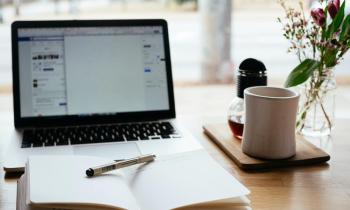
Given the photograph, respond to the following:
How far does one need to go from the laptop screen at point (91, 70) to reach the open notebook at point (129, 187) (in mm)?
332

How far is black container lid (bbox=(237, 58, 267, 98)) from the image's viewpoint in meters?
1.06

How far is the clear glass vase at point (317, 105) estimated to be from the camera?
3.58 feet

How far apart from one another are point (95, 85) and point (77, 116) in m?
0.09

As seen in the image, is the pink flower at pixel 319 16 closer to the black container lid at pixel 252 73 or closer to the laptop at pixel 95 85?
the black container lid at pixel 252 73

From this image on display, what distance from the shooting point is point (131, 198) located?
0.73m

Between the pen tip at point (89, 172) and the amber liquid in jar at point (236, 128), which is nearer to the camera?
the pen tip at point (89, 172)

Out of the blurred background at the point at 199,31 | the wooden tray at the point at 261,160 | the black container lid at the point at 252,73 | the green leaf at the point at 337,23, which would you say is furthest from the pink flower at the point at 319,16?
the blurred background at the point at 199,31

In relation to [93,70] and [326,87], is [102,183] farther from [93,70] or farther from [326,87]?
[326,87]

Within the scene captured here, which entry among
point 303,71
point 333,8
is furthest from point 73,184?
point 333,8

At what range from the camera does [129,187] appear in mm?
815

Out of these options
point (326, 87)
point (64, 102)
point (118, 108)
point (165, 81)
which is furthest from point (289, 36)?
point (64, 102)

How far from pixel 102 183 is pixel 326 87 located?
2.04 ft

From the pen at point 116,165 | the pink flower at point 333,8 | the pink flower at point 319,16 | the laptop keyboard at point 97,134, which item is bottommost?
the pen at point 116,165

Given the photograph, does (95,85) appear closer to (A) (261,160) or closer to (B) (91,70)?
(B) (91,70)
